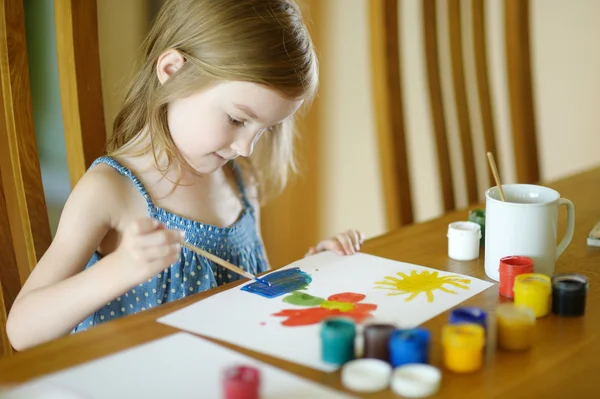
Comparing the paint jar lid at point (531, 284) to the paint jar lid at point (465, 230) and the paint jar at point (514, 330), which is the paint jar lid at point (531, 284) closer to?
the paint jar at point (514, 330)

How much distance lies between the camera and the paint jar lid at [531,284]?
77 centimetres

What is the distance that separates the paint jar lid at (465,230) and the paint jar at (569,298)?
0.20 meters

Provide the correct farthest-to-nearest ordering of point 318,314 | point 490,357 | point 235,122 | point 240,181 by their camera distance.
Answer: point 240,181
point 235,122
point 318,314
point 490,357

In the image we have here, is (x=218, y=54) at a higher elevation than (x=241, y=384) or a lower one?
higher

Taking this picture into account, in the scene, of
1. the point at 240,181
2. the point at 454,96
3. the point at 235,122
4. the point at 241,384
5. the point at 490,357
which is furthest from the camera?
the point at 454,96

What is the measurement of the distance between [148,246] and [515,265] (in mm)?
414

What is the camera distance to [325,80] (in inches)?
95.0

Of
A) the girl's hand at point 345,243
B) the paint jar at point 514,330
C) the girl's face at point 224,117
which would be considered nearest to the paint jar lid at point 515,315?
the paint jar at point 514,330

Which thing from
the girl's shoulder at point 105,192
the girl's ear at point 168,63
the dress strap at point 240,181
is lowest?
the dress strap at point 240,181

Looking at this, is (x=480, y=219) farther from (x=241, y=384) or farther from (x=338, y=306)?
(x=241, y=384)

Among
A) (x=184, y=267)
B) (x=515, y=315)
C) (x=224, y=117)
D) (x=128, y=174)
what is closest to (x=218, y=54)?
(x=224, y=117)

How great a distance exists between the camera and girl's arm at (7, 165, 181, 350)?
0.80 metres

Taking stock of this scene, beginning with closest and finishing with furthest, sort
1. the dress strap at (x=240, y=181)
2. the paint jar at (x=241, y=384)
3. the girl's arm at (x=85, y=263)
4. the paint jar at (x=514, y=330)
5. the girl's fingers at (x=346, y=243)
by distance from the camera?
the paint jar at (x=241, y=384) → the paint jar at (x=514, y=330) → the girl's arm at (x=85, y=263) → the girl's fingers at (x=346, y=243) → the dress strap at (x=240, y=181)

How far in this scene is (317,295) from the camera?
845 mm
